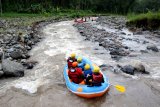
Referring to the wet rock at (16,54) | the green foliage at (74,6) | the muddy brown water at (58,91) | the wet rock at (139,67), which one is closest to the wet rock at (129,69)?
the wet rock at (139,67)

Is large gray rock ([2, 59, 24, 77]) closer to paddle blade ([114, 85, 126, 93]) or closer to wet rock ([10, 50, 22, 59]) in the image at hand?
wet rock ([10, 50, 22, 59])

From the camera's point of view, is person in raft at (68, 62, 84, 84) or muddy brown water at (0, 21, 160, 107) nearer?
muddy brown water at (0, 21, 160, 107)

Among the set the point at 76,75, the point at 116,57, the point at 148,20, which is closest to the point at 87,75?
the point at 76,75

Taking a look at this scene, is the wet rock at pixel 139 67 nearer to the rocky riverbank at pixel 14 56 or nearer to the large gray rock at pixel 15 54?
the rocky riverbank at pixel 14 56

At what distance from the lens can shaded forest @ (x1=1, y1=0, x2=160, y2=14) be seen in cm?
4150

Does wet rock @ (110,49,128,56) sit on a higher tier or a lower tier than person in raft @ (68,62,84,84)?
lower

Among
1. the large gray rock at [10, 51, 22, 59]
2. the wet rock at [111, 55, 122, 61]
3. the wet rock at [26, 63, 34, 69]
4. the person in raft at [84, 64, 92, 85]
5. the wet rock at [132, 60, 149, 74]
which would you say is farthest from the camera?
the wet rock at [111, 55, 122, 61]

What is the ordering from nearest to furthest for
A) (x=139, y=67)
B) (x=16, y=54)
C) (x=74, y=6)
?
(x=139, y=67), (x=16, y=54), (x=74, y=6)

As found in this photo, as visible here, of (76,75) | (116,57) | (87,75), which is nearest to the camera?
(87,75)

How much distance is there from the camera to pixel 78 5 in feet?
181

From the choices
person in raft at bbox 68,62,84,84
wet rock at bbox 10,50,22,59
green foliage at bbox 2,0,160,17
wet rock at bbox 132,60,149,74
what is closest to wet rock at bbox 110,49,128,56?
wet rock at bbox 132,60,149,74

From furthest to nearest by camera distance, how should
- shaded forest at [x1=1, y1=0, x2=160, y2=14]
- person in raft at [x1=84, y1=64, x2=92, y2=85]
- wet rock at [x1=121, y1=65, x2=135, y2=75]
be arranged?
shaded forest at [x1=1, y1=0, x2=160, y2=14] → wet rock at [x1=121, y1=65, x2=135, y2=75] → person in raft at [x1=84, y1=64, x2=92, y2=85]

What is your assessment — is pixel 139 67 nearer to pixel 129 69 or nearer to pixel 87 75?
pixel 129 69

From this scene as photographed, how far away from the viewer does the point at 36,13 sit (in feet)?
137
